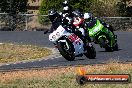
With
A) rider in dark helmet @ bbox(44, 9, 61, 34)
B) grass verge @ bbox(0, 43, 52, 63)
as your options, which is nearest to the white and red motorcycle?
rider in dark helmet @ bbox(44, 9, 61, 34)

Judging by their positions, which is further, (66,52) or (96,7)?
(96,7)

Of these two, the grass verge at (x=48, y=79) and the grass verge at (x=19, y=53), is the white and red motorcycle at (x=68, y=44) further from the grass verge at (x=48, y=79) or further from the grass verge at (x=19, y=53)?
the grass verge at (x=48, y=79)

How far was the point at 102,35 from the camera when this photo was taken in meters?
20.1

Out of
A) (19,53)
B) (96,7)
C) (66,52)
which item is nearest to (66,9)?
(66,52)

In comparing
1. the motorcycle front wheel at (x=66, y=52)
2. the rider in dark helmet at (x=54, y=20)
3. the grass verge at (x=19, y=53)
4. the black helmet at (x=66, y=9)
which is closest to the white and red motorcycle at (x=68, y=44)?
the motorcycle front wheel at (x=66, y=52)

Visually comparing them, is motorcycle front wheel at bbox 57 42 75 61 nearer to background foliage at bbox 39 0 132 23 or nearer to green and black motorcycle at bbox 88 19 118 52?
green and black motorcycle at bbox 88 19 118 52

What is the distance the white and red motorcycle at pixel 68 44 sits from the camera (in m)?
16.2

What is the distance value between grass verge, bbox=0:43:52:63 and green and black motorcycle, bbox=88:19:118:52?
6.25ft

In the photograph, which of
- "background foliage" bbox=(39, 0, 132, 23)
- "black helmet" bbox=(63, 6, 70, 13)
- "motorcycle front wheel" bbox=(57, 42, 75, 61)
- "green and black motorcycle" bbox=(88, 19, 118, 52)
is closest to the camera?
"motorcycle front wheel" bbox=(57, 42, 75, 61)

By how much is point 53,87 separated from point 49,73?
3.35 m

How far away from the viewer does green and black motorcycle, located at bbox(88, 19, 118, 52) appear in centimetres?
2005

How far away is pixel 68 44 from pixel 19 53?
14.0ft

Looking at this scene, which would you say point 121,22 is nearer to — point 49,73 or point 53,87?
point 49,73

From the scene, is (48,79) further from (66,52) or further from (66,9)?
(66,9)
